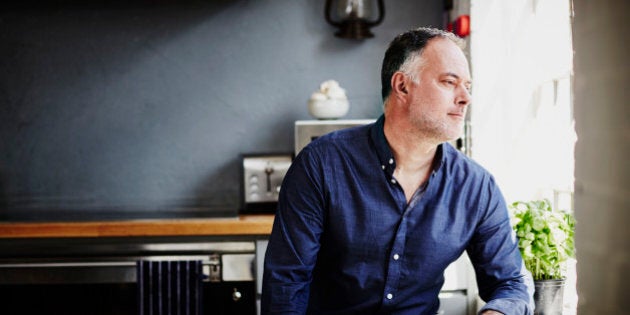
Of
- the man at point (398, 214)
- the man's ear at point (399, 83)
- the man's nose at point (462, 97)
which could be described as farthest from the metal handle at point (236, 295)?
the man's nose at point (462, 97)

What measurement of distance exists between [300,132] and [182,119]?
0.72m

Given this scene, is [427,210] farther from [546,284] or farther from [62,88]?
[62,88]

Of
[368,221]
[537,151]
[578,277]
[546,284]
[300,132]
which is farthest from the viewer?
[300,132]

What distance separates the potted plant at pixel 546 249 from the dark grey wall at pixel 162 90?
1.49 meters

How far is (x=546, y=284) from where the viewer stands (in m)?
1.89

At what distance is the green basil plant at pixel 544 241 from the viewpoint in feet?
6.23

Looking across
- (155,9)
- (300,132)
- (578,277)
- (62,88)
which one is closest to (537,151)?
(300,132)

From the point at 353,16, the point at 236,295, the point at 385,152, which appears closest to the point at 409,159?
the point at 385,152

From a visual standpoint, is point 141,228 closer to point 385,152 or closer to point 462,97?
point 385,152

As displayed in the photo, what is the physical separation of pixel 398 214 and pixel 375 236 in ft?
0.27

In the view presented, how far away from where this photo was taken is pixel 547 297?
189 cm

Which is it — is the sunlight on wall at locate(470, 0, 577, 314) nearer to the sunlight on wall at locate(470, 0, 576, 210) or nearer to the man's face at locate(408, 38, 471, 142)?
the sunlight on wall at locate(470, 0, 576, 210)

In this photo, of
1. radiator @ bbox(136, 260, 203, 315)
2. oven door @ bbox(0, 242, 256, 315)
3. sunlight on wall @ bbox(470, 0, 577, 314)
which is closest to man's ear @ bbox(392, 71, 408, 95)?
sunlight on wall @ bbox(470, 0, 577, 314)

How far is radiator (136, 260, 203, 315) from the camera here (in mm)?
2697
